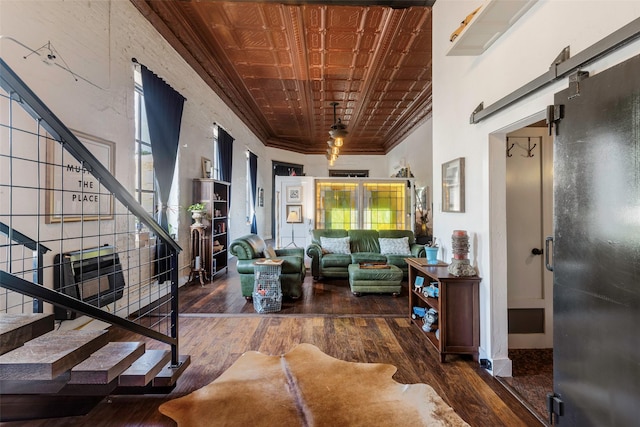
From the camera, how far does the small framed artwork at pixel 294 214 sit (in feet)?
21.5

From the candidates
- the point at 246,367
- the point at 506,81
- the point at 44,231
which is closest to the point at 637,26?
the point at 506,81

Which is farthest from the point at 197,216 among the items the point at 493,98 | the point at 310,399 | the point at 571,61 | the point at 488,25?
the point at 571,61

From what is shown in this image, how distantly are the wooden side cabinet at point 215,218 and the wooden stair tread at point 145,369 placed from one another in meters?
3.20

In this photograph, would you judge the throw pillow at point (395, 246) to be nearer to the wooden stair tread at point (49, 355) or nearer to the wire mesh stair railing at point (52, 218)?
the wire mesh stair railing at point (52, 218)

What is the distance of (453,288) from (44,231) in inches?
148

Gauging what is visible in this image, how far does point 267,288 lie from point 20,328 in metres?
2.53

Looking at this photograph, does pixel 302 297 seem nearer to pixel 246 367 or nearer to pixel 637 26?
pixel 246 367

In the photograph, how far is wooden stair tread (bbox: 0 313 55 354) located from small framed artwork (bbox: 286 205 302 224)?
16.2ft

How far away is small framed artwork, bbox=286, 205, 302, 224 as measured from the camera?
6.54 meters

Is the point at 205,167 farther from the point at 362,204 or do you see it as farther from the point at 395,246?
the point at 395,246

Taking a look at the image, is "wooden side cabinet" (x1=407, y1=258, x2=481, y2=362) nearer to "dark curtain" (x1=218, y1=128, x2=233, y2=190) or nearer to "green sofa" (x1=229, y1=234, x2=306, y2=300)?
"green sofa" (x1=229, y1=234, x2=306, y2=300)

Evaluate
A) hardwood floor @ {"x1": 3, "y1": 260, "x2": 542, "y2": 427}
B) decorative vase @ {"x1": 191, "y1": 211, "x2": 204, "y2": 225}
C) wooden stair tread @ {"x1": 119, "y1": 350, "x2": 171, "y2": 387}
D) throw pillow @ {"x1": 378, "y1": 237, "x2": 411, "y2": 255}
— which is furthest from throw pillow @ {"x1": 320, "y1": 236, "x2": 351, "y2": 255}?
wooden stair tread @ {"x1": 119, "y1": 350, "x2": 171, "y2": 387}

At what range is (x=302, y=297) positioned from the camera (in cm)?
449

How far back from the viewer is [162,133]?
4191 millimetres
